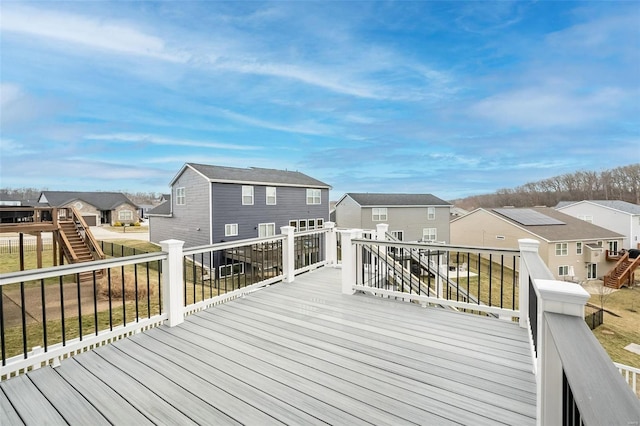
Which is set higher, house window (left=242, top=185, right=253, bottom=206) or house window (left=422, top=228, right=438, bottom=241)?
house window (left=242, top=185, right=253, bottom=206)

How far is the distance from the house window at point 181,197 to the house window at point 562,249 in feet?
84.2

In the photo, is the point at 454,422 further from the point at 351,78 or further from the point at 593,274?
the point at 593,274

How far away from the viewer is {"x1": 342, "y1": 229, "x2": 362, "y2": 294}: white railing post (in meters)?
5.15

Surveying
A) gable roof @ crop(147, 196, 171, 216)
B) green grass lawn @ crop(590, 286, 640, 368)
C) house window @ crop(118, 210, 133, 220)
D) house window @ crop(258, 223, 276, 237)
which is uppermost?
gable roof @ crop(147, 196, 171, 216)

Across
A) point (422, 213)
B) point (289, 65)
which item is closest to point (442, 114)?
point (422, 213)

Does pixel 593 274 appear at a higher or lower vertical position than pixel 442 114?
lower

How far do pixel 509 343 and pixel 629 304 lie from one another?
20.9 m

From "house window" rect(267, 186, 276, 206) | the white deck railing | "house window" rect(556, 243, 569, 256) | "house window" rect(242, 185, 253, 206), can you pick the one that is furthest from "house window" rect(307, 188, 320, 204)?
"house window" rect(556, 243, 569, 256)

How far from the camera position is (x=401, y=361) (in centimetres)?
290

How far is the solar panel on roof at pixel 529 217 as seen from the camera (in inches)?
891

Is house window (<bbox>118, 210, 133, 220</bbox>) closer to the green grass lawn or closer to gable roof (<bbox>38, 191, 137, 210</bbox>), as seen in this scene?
gable roof (<bbox>38, 191, 137, 210</bbox>)

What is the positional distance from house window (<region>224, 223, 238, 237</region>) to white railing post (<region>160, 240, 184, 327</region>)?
12.4 meters

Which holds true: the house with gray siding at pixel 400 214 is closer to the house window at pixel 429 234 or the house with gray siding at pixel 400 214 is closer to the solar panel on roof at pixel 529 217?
the house window at pixel 429 234

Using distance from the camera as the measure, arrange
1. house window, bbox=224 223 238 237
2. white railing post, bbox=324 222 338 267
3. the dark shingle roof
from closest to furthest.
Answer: white railing post, bbox=324 222 338 267
house window, bbox=224 223 238 237
the dark shingle roof
